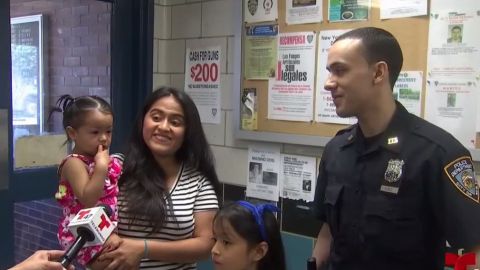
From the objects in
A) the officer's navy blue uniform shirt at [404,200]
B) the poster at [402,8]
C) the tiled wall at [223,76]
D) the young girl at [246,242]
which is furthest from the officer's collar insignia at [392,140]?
the tiled wall at [223,76]

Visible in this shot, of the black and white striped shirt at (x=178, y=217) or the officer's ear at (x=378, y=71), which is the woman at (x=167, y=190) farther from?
the officer's ear at (x=378, y=71)

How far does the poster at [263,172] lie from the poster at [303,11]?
60 centimetres

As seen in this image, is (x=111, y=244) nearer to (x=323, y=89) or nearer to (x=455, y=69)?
(x=323, y=89)

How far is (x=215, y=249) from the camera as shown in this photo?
5.47ft

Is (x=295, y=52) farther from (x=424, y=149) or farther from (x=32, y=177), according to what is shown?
(x=32, y=177)

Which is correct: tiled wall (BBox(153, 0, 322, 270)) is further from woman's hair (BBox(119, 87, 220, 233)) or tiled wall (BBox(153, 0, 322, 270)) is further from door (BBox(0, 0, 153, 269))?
woman's hair (BBox(119, 87, 220, 233))

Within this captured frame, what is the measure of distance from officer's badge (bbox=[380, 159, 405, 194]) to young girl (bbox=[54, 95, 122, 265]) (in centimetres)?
85

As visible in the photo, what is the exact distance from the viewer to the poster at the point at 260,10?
8.20ft

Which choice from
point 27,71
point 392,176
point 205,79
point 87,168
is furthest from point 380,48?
point 27,71

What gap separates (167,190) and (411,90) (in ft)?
3.34

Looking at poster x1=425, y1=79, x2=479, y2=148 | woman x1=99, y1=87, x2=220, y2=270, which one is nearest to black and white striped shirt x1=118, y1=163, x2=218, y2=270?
woman x1=99, y1=87, x2=220, y2=270

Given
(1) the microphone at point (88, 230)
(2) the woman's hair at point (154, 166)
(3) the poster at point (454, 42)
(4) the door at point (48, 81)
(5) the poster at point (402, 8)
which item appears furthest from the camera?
(4) the door at point (48, 81)

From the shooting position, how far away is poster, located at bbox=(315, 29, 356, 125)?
2.29 metres

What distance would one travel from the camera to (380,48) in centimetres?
151
